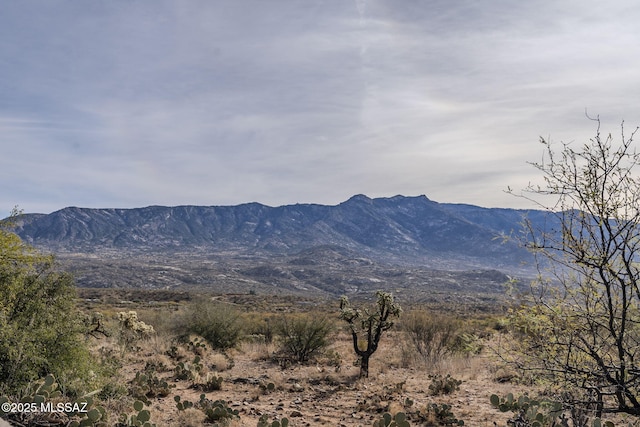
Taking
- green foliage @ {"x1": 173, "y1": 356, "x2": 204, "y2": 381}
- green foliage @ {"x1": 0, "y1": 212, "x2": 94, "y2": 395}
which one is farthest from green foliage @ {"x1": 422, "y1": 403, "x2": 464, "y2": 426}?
green foliage @ {"x1": 0, "y1": 212, "x2": 94, "y2": 395}

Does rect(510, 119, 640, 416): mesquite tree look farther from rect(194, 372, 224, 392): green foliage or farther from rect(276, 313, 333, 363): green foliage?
rect(276, 313, 333, 363): green foliage

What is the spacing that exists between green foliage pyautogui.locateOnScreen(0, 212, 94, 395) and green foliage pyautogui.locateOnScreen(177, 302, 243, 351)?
10.3 metres

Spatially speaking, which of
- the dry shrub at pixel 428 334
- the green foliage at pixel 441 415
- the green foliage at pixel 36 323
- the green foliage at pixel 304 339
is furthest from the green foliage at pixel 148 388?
the dry shrub at pixel 428 334

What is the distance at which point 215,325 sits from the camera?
63.0ft

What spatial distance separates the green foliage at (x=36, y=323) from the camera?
738 cm

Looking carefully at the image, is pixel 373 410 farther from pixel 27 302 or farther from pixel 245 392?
pixel 27 302

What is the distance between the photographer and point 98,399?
8070 millimetres

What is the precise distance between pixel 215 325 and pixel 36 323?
452 inches

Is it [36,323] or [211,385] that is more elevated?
[36,323]

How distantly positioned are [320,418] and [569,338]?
18.7 ft

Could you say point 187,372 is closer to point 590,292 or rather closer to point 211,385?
point 211,385

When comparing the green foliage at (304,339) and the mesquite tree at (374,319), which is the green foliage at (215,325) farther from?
the mesquite tree at (374,319)

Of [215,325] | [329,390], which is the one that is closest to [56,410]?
[329,390]

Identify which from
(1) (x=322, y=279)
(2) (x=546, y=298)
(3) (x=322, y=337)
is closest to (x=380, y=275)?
(1) (x=322, y=279)
